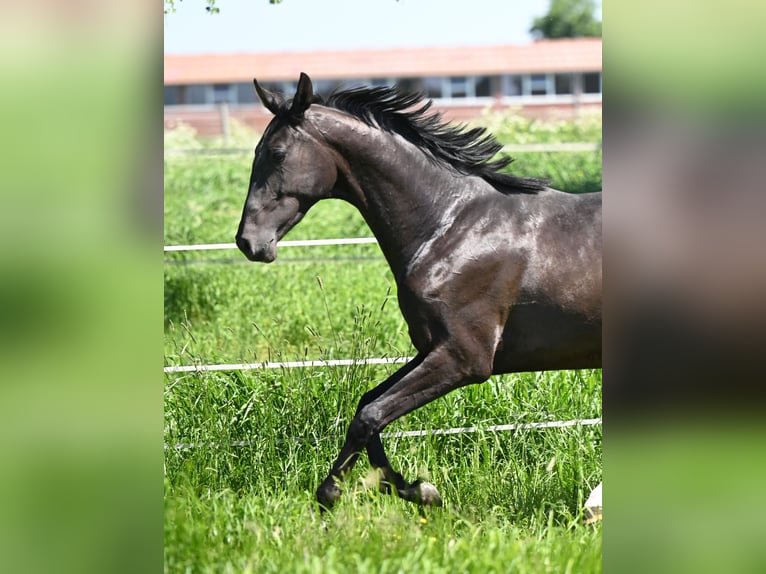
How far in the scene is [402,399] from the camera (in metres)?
3.75

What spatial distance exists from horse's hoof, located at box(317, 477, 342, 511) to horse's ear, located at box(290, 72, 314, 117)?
157cm

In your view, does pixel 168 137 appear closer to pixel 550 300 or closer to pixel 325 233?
pixel 325 233

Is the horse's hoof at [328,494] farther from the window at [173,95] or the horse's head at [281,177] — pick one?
the window at [173,95]

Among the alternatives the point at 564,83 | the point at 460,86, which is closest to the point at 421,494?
the point at 564,83

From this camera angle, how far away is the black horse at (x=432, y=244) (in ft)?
12.5

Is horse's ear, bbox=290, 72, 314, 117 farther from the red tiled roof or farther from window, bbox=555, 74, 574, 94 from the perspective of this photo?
window, bbox=555, 74, 574, 94

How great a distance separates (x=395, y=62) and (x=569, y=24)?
112 ft

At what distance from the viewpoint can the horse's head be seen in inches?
151

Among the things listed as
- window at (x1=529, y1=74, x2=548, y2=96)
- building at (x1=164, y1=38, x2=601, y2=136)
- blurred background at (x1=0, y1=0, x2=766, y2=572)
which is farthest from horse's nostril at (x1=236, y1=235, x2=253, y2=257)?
window at (x1=529, y1=74, x2=548, y2=96)
